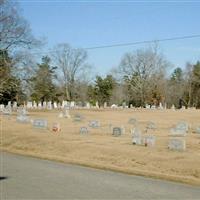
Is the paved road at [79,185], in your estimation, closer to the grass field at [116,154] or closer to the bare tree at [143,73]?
the grass field at [116,154]

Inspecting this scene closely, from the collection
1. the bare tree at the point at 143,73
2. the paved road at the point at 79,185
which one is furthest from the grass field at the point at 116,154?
the bare tree at the point at 143,73

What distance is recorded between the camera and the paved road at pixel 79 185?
9587 millimetres

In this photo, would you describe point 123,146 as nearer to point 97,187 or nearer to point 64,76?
point 97,187

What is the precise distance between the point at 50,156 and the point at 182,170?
609 cm

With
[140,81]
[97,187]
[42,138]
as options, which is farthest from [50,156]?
[140,81]

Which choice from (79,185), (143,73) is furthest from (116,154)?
Result: (143,73)

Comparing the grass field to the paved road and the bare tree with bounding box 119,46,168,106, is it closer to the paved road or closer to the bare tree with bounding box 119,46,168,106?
the paved road

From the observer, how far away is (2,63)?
152 feet

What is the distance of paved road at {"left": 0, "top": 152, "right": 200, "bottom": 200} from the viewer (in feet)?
31.5

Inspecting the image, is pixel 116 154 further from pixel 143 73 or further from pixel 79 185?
pixel 143 73

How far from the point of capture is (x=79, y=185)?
35.6 feet

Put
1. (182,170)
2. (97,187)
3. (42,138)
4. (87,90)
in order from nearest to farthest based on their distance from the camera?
(97,187) < (182,170) < (42,138) < (87,90)

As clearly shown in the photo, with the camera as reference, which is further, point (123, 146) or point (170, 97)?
point (170, 97)

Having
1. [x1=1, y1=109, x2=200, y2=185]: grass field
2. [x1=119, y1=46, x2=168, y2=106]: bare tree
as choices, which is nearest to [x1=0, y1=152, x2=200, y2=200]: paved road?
[x1=1, y1=109, x2=200, y2=185]: grass field
